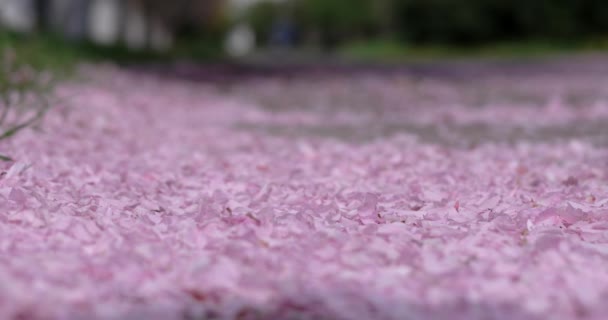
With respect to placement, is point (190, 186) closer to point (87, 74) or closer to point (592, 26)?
point (87, 74)

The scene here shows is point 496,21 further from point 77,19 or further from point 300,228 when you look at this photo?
point 300,228

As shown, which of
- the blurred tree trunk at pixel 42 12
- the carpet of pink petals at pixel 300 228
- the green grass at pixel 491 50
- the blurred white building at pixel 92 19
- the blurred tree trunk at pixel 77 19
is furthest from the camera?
the green grass at pixel 491 50

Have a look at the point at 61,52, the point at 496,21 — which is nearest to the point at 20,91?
the point at 61,52

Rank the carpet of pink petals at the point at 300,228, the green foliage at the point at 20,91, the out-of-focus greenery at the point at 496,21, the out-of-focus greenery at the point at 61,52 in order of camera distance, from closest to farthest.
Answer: the carpet of pink petals at the point at 300,228 → the green foliage at the point at 20,91 → the out-of-focus greenery at the point at 61,52 → the out-of-focus greenery at the point at 496,21

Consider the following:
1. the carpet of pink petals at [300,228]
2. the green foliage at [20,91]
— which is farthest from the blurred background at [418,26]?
the carpet of pink petals at [300,228]

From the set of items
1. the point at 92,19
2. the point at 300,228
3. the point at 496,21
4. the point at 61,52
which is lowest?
the point at 92,19

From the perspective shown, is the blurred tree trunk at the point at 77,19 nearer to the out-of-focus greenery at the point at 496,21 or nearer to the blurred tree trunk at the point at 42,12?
the blurred tree trunk at the point at 42,12

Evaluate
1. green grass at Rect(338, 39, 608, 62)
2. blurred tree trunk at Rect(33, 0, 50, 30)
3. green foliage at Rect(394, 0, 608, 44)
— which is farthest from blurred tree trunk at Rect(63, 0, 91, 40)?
green foliage at Rect(394, 0, 608, 44)

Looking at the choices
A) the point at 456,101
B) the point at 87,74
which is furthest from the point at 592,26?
the point at 87,74
